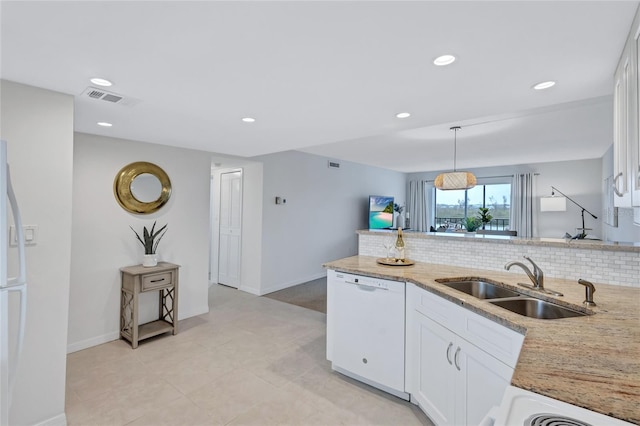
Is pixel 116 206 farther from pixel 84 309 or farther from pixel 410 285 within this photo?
pixel 410 285

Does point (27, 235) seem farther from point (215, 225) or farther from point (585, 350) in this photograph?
point (215, 225)

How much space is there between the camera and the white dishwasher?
2.23 meters

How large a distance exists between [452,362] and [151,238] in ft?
10.3

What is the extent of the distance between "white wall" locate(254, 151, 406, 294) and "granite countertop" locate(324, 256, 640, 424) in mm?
3409

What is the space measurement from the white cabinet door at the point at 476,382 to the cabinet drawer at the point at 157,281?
290cm

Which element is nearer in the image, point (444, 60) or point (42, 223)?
point (444, 60)

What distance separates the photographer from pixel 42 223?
1.93 m

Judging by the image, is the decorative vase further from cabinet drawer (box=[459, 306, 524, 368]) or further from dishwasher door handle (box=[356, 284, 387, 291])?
cabinet drawer (box=[459, 306, 524, 368])

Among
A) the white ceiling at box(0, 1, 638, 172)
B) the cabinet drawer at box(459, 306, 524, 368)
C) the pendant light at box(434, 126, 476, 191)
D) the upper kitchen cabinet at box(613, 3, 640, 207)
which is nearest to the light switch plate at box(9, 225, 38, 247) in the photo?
the white ceiling at box(0, 1, 638, 172)

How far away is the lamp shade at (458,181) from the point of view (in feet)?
14.9

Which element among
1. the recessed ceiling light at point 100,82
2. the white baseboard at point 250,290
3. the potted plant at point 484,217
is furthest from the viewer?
the potted plant at point 484,217

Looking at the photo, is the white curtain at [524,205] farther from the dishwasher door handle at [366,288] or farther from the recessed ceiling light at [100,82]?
the recessed ceiling light at [100,82]

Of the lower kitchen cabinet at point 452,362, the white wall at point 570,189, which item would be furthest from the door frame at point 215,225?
the white wall at point 570,189

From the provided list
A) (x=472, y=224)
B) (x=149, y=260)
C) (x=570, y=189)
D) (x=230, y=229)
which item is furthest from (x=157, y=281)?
(x=570, y=189)
